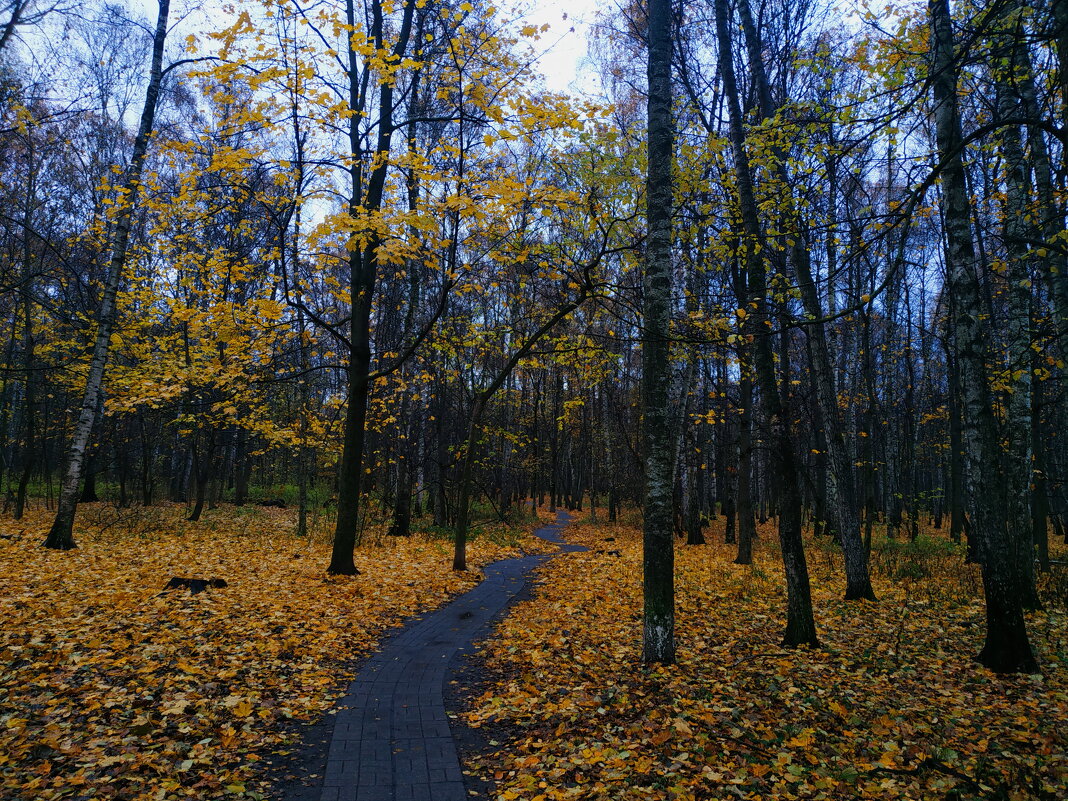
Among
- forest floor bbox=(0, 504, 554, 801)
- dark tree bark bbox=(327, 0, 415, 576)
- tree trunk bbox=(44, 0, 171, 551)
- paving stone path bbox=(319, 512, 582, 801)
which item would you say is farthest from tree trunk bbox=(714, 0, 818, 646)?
tree trunk bbox=(44, 0, 171, 551)

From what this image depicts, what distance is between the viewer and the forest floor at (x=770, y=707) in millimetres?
3686

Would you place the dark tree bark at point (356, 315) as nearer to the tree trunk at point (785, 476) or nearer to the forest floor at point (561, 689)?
the forest floor at point (561, 689)

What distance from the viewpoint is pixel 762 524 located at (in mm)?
28828

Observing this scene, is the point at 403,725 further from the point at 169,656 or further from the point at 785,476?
the point at 785,476

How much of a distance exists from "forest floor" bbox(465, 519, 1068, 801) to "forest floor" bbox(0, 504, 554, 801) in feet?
6.20

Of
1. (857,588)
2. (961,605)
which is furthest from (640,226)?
(961,605)

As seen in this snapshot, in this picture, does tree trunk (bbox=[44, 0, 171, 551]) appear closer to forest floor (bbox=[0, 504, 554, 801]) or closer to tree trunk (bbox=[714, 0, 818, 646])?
forest floor (bbox=[0, 504, 554, 801])

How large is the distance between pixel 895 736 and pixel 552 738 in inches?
112

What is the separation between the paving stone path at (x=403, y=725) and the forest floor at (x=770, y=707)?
0.38m

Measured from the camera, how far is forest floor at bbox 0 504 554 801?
12.2 ft

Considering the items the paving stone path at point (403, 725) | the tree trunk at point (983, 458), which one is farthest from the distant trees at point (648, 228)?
the paving stone path at point (403, 725)

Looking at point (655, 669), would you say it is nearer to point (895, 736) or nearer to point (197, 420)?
point (895, 736)

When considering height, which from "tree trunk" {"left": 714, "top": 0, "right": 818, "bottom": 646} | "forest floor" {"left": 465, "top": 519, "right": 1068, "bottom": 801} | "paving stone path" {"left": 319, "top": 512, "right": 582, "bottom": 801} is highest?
"tree trunk" {"left": 714, "top": 0, "right": 818, "bottom": 646}

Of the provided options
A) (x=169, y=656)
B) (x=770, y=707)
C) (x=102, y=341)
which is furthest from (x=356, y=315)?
(x=770, y=707)
